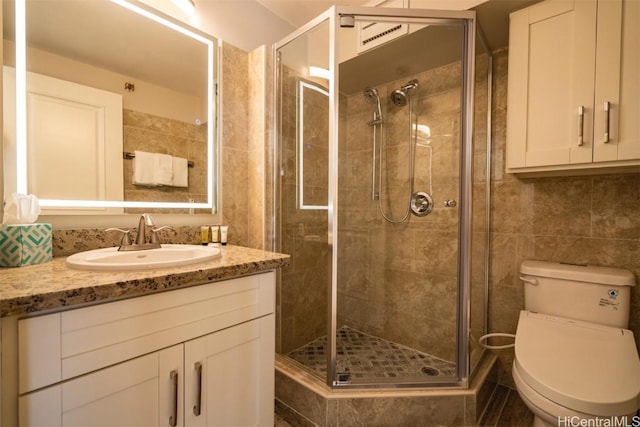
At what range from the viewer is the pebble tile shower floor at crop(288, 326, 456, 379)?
1.49m

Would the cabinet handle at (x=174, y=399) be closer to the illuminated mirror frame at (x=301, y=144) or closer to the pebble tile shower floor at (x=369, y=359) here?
the pebble tile shower floor at (x=369, y=359)

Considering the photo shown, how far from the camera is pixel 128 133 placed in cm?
132

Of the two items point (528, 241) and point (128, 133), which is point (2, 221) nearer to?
point (128, 133)

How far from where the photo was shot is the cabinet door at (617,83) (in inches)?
44.8

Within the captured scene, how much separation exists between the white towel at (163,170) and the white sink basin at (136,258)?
14.7 inches

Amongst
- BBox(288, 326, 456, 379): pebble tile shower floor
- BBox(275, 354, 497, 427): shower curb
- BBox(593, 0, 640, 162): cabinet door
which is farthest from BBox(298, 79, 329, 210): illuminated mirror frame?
BBox(593, 0, 640, 162): cabinet door

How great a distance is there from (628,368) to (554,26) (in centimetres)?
145

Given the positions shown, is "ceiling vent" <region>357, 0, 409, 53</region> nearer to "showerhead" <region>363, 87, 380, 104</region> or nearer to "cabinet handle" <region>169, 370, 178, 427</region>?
"showerhead" <region>363, 87, 380, 104</region>

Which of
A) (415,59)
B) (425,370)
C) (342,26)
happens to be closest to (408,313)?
Answer: (425,370)

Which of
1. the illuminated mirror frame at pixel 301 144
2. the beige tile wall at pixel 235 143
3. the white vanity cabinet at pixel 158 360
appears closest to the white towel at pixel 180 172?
the beige tile wall at pixel 235 143

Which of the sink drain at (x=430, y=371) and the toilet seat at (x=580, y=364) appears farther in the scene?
the sink drain at (x=430, y=371)

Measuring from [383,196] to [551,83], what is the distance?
3.57 feet

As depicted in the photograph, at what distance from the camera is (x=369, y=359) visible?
1.72m

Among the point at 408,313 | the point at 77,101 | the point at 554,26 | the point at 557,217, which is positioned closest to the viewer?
the point at 77,101
